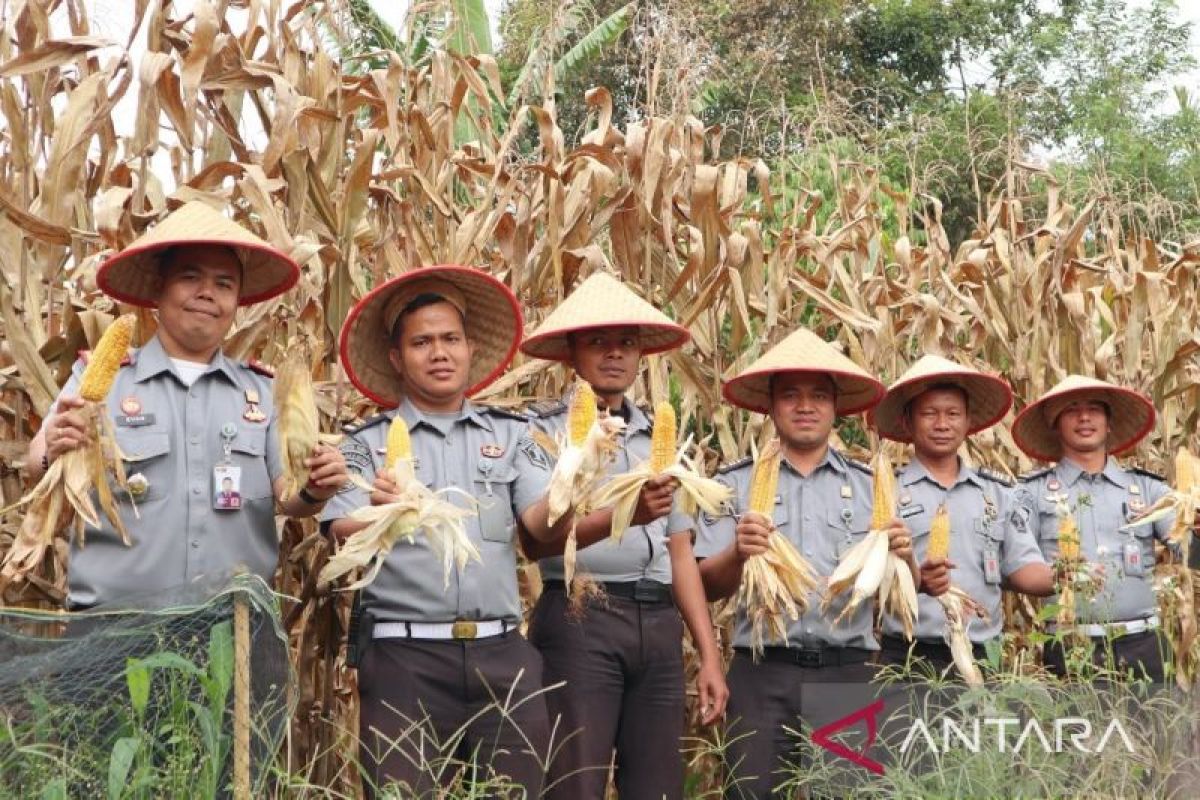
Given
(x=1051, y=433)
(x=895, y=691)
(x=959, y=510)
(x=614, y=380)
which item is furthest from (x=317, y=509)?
(x=1051, y=433)

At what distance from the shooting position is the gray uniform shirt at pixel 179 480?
3791mm

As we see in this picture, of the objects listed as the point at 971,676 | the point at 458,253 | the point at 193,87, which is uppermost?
the point at 193,87

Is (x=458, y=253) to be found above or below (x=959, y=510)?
above

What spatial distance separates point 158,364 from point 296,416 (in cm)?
52

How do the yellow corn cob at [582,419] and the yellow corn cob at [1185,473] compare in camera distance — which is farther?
the yellow corn cob at [1185,473]

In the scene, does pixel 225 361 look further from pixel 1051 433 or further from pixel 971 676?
pixel 1051 433

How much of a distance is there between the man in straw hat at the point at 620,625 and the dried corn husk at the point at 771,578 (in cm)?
16

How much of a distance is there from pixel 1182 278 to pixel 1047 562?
2.16 m

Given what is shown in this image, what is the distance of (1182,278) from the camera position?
691 centimetres

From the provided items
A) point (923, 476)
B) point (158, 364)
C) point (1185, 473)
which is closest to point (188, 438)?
point (158, 364)

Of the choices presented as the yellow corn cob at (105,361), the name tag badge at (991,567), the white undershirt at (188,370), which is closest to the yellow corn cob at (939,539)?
the name tag badge at (991,567)

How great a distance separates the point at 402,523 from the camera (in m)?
3.68

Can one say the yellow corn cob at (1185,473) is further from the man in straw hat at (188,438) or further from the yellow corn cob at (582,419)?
the man in straw hat at (188,438)

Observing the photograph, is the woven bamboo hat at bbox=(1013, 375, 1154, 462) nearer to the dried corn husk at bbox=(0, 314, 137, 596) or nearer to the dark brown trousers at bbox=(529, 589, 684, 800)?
the dark brown trousers at bbox=(529, 589, 684, 800)
